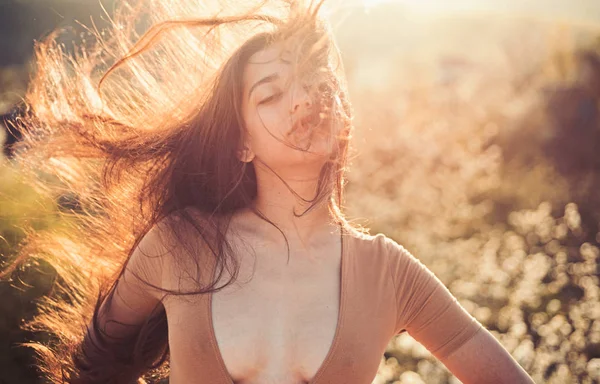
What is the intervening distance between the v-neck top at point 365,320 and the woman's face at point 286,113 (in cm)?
38

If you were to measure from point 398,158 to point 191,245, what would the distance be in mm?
5459

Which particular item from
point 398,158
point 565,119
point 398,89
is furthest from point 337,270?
point 398,89

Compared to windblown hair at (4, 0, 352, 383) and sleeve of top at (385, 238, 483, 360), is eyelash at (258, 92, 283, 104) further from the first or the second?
sleeve of top at (385, 238, 483, 360)

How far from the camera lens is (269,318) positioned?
2314 millimetres

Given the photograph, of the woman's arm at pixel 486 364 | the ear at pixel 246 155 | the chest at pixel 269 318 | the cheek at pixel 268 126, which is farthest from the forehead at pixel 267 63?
the woman's arm at pixel 486 364

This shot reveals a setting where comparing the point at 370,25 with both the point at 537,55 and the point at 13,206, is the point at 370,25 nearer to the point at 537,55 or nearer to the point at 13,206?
the point at 537,55

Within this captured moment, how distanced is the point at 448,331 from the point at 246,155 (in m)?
0.92

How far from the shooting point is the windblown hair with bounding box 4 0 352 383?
8.11 feet

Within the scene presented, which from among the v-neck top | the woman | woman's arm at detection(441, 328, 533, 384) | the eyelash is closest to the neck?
the woman

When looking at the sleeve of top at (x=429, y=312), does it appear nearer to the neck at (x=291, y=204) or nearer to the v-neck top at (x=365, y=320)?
the v-neck top at (x=365, y=320)

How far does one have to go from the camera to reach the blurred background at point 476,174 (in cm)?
388

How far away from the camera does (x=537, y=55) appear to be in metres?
11.0

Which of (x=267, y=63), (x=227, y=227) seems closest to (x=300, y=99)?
(x=267, y=63)

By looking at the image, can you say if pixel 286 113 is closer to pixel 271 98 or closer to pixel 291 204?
pixel 271 98
